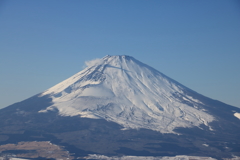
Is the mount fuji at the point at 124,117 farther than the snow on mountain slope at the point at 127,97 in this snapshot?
No

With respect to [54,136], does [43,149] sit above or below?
below

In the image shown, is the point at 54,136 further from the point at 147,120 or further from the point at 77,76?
the point at 77,76

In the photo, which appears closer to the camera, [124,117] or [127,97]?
[124,117]

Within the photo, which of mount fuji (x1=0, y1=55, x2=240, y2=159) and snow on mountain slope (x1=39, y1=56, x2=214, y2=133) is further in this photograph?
snow on mountain slope (x1=39, y1=56, x2=214, y2=133)

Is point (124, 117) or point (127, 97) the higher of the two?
point (127, 97)

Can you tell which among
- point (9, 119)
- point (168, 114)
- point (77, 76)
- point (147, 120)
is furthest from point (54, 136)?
point (77, 76)
